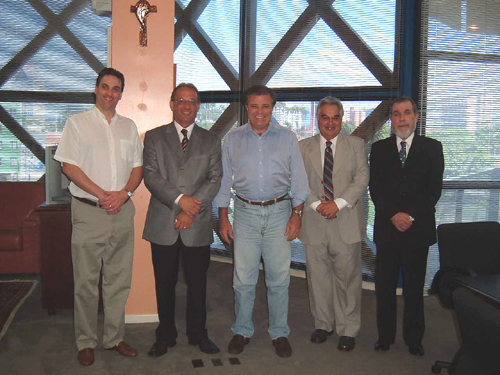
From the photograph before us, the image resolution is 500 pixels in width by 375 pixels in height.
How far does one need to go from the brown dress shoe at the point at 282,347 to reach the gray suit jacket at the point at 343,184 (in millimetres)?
720

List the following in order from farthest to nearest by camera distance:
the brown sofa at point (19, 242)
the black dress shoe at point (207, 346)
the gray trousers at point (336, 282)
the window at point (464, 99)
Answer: the brown sofa at point (19, 242) → the window at point (464, 99) → the gray trousers at point (336, 282) → the black dress shoe at point (207, 346)

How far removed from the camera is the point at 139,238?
13.3 ft

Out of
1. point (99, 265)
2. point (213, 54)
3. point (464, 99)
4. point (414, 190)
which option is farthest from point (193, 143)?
point (213, 54)

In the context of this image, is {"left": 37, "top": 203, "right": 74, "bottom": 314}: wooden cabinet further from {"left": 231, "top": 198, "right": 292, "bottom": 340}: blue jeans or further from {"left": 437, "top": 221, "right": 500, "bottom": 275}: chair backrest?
{"left": 437, "top": 221, "right": 500, "bottom": 275}: chair backrest

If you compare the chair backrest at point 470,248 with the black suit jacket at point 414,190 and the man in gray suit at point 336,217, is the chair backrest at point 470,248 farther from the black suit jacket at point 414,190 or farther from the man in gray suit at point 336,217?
the man in gray suit at point 336,217

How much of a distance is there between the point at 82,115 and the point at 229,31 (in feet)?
11.2

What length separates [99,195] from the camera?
3.13 meters

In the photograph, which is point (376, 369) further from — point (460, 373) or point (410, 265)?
point (460, 373)

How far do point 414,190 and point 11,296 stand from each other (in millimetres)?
3807

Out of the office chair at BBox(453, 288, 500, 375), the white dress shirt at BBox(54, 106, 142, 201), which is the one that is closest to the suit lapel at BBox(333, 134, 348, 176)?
the white dress shirt at BBox(54, 106, 142, 201)

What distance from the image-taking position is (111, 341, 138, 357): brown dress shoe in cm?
339

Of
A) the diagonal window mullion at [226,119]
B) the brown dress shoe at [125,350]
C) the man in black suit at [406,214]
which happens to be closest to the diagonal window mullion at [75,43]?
the diagonal window mullion at [226,119]

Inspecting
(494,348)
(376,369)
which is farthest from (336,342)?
(494,348)

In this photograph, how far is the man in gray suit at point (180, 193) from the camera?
3256 millimetres
